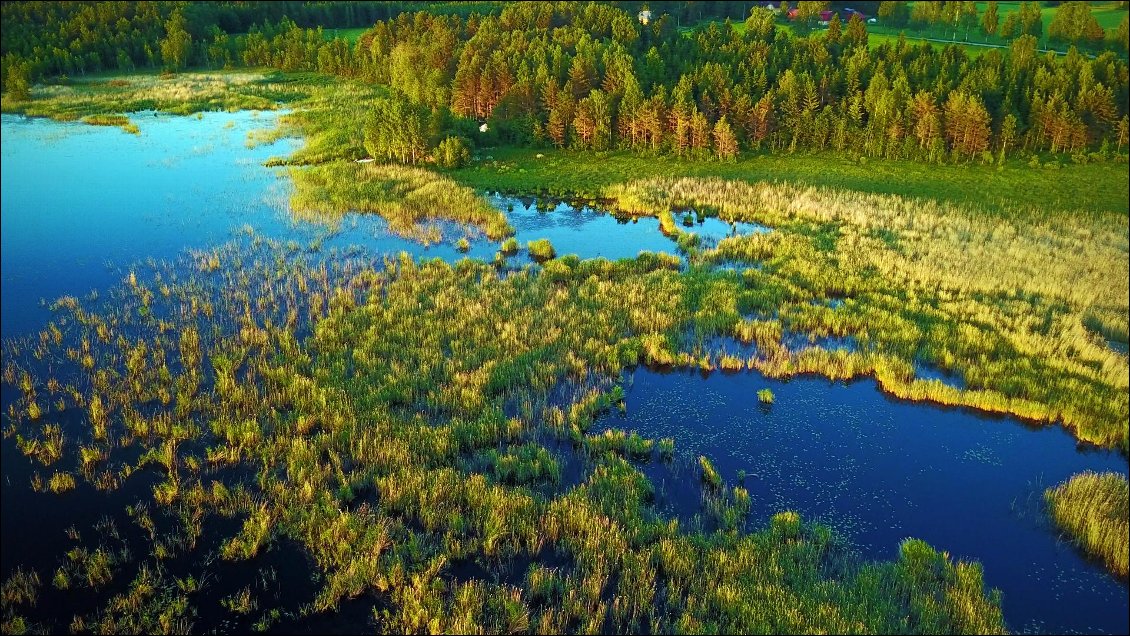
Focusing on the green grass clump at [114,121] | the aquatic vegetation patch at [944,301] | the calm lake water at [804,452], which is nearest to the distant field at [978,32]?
the aquatic vegetation patch at [944,301]

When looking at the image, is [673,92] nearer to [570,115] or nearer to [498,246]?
[570,115]

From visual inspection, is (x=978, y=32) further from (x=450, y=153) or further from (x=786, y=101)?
(x=450, y=153)

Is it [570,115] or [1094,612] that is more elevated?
[570,115]

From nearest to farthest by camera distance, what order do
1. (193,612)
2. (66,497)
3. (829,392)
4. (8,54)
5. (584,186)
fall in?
(193,612) < (66,497) < (829,392) < (584,186) < (8,54)

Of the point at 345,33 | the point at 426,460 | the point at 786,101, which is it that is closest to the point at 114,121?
the point at 786,101

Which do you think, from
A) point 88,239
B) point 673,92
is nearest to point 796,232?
point 673,92

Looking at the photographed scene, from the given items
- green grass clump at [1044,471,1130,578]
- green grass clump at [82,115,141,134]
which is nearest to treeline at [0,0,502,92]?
green grass clump at [82,115,141,134]

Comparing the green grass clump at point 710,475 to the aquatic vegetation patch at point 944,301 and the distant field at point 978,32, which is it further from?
the distant field at point 978,32

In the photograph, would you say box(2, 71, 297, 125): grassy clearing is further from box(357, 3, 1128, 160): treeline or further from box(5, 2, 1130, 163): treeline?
box(357, 3, 1128, 160): treeline
